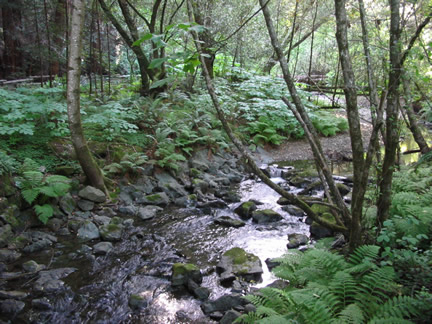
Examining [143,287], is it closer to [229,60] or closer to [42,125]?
[42,125]

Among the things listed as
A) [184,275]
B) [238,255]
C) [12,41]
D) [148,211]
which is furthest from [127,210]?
[12,41]

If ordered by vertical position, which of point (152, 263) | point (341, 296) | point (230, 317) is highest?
point (341, 296)

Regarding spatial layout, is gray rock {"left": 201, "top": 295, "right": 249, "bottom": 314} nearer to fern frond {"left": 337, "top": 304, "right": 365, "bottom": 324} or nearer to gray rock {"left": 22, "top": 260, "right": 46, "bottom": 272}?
fern frond {"left": 337, "top": 304, "right": 365, "bottom": 324}

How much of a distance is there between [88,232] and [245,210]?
3476 millimetres

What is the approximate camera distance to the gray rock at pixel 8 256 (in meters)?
4.73

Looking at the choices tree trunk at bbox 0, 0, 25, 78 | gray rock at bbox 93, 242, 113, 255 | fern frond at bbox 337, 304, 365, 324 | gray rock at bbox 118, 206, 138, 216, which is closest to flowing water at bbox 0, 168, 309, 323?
gray rock at bbox 93, 242, 113, 255

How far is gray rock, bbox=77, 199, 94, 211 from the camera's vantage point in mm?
6418

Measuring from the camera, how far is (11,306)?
12.5 ft

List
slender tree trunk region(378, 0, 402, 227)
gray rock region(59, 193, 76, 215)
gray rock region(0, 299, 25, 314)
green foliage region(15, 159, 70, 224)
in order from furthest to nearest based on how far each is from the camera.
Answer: gray rock region(59, 193, 76, 215), green foliage region(15, 159, 70, 224), gray rock region(0, 299, 25, 314), slender tree trunk region(378, 0, 402, 227)

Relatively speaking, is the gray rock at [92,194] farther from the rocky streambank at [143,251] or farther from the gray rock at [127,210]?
the gray rock at [127,210]

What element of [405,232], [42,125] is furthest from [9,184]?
[405,232]

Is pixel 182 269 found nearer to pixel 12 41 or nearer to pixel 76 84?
pixel 76 84

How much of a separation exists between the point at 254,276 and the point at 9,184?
15.7 ft

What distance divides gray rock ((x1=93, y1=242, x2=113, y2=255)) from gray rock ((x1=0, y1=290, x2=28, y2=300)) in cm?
133
